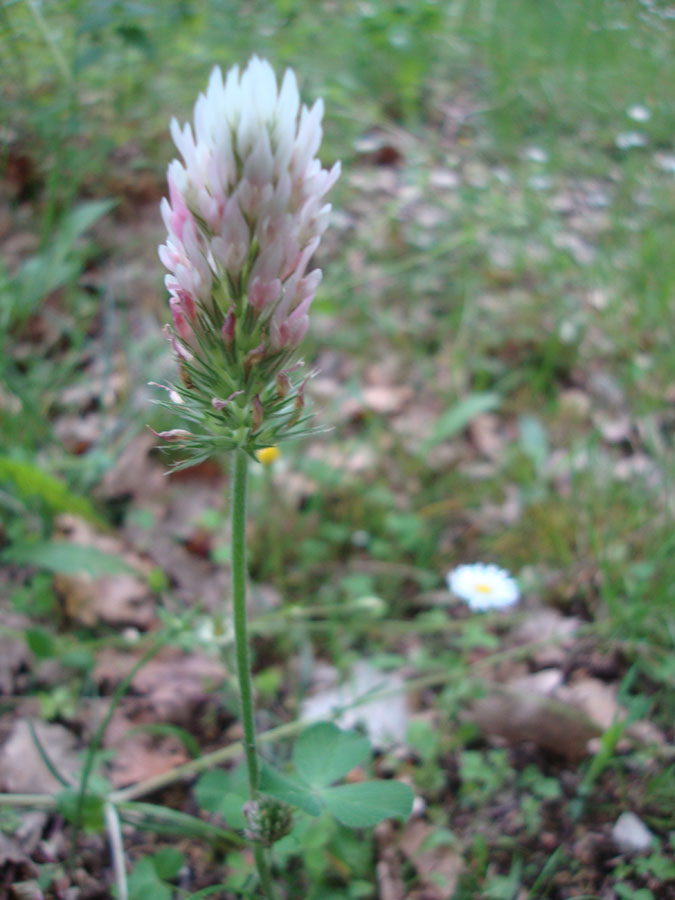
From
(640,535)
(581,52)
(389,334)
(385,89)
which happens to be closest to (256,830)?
(640,535)

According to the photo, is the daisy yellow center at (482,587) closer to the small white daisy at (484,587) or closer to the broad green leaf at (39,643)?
the small white daisy at (484,587)

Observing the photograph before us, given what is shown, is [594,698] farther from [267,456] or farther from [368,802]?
[267,456]

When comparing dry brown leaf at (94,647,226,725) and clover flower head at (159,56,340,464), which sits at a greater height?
clover flower head at (159,56,340,464)

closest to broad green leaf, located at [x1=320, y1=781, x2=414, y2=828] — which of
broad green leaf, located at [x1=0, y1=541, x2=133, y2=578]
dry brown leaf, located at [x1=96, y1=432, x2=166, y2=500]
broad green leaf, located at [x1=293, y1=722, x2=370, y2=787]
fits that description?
broad green leaf, located at [x1=293, y1=722, x2=370, y2=787]

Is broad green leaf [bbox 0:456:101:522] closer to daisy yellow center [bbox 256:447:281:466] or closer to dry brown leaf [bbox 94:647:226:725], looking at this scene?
dry brown leaf [bbox 94:647:226:725]

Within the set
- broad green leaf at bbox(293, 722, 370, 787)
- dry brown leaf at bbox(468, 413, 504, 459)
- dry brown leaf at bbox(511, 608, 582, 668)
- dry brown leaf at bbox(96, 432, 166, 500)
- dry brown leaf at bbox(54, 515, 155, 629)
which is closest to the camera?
broad green leaf at bbox(293, 722, 370, 787)

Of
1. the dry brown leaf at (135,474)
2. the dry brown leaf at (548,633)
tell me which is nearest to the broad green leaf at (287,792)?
the dry brown leaf at (548,633)

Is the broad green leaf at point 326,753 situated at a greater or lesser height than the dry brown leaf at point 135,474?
greater
